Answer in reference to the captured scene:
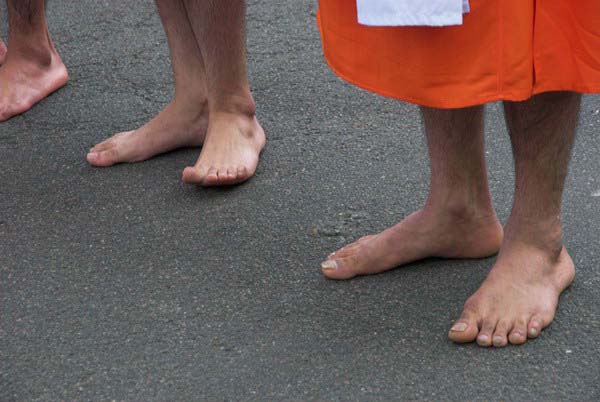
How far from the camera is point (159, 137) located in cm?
270

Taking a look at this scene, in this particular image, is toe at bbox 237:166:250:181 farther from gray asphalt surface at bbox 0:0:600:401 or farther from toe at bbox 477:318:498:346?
toe at bbox 477:318:498:346

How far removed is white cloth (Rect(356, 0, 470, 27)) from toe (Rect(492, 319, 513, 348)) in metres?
0.63

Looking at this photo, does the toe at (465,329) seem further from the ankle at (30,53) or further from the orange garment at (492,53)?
the ankle at (30,53)

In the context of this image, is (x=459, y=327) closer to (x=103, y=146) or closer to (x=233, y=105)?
(x=233, y=105)

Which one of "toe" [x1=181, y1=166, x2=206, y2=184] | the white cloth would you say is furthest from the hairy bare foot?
the white cloth

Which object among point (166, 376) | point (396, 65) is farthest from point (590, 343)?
point (166, 376)

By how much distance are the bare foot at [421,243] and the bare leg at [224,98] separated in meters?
0.53

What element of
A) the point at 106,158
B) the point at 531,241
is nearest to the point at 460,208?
the point at 531,241

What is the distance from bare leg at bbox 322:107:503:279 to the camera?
1.95m

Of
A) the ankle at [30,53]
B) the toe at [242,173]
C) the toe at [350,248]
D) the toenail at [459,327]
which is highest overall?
the ankle at [30,53]

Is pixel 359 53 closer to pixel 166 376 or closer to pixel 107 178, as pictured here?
pixel 166 376

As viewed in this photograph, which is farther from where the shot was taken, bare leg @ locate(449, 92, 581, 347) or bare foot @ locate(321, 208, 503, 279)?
bare foot @ locate(321, 208, 503, 279)

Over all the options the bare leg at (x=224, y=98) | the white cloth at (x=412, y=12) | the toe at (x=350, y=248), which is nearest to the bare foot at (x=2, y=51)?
the bare leg at (x=224, y=98)

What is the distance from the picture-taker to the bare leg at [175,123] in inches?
106
